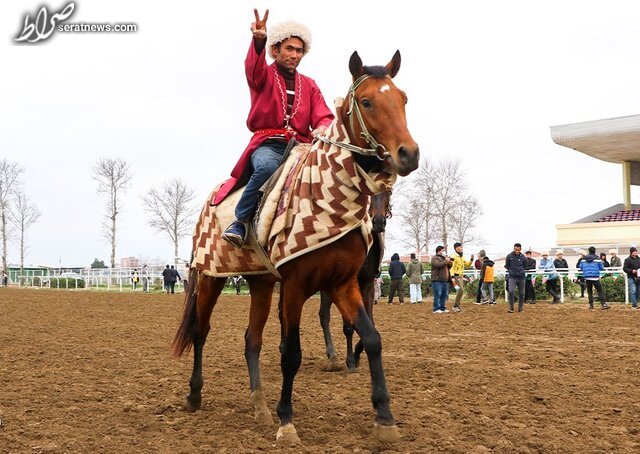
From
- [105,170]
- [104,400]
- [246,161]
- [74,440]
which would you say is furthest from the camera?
[105,170]

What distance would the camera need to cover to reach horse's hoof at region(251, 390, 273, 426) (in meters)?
5.26

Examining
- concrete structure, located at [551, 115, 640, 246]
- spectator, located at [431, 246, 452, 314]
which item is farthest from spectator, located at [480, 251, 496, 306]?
concrete structure, located at [551, 115, 640, 246]

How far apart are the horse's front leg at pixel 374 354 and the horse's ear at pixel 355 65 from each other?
1.44 m

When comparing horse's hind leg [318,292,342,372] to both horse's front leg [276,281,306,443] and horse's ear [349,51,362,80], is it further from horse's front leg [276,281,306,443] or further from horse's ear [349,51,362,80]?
horse's ear [349,51,362,80]

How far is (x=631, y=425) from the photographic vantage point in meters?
4.90

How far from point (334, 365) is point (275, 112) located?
3.84m

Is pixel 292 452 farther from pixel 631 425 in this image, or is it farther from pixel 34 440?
pixel 631 425

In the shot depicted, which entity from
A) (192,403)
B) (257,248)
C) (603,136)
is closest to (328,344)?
(192,403)

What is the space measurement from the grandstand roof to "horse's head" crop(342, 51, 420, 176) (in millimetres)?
41500

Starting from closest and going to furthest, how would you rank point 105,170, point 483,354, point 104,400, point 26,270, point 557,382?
point 104,400, point 557,382, point 483,354, point 105,170, point 26,270

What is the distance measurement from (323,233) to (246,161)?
160 cm

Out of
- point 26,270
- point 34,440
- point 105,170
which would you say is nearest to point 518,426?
point 34,440

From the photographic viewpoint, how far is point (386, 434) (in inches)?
172

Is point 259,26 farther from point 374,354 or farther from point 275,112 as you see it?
point 374,354
